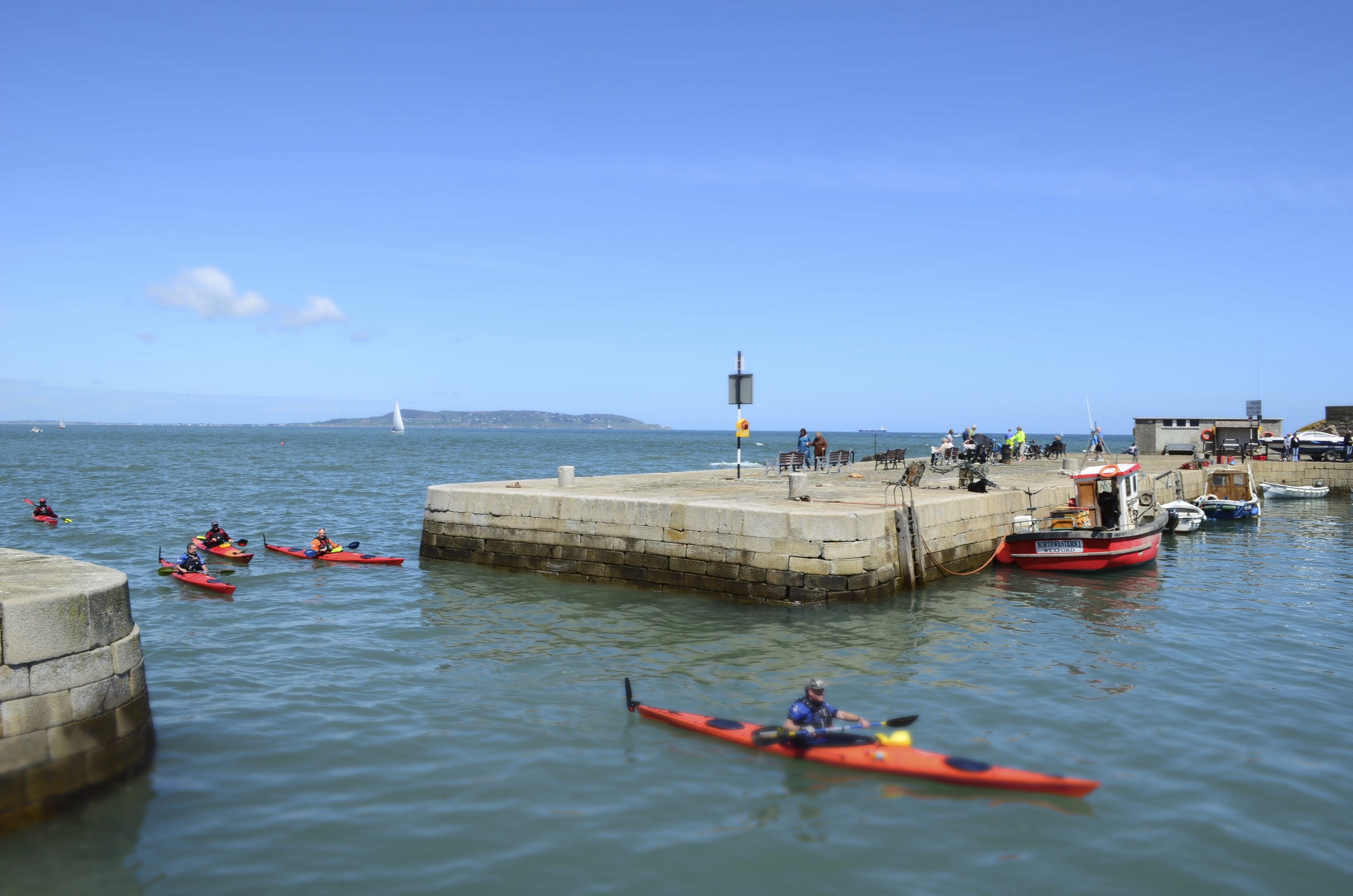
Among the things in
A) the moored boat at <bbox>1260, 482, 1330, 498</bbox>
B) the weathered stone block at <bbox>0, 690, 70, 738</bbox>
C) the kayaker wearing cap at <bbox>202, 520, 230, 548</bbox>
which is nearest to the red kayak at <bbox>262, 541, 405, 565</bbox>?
the kayaker wearing cap at <bbox>202, 520, 230, 548</bbox>

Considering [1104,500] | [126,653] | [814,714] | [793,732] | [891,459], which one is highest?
[891,459]

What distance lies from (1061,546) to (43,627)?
18.9 metres

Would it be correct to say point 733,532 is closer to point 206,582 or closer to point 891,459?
point 206,582

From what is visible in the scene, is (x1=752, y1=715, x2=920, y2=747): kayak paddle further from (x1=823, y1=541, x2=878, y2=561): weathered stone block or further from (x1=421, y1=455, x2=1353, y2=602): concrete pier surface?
(x1=823, y1=541, x2=878, y2=561): weathered stone block

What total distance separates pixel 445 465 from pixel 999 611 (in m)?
59.1

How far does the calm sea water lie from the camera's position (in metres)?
7.29

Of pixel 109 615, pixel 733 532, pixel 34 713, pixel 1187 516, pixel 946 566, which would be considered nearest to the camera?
pixel 34 713

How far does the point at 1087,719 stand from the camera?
10.6m

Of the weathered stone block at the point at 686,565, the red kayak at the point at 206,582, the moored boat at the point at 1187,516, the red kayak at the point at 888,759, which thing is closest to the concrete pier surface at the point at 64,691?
the red kayak at the point at 888,759

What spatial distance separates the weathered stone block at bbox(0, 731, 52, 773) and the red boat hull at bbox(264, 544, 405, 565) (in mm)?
13493

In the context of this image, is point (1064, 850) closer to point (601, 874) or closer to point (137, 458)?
point (601, 874)

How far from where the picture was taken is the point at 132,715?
28.1 ft

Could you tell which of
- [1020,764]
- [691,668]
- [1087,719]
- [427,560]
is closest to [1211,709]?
[1087,719]

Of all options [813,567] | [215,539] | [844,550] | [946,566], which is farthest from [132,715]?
[946,566]
